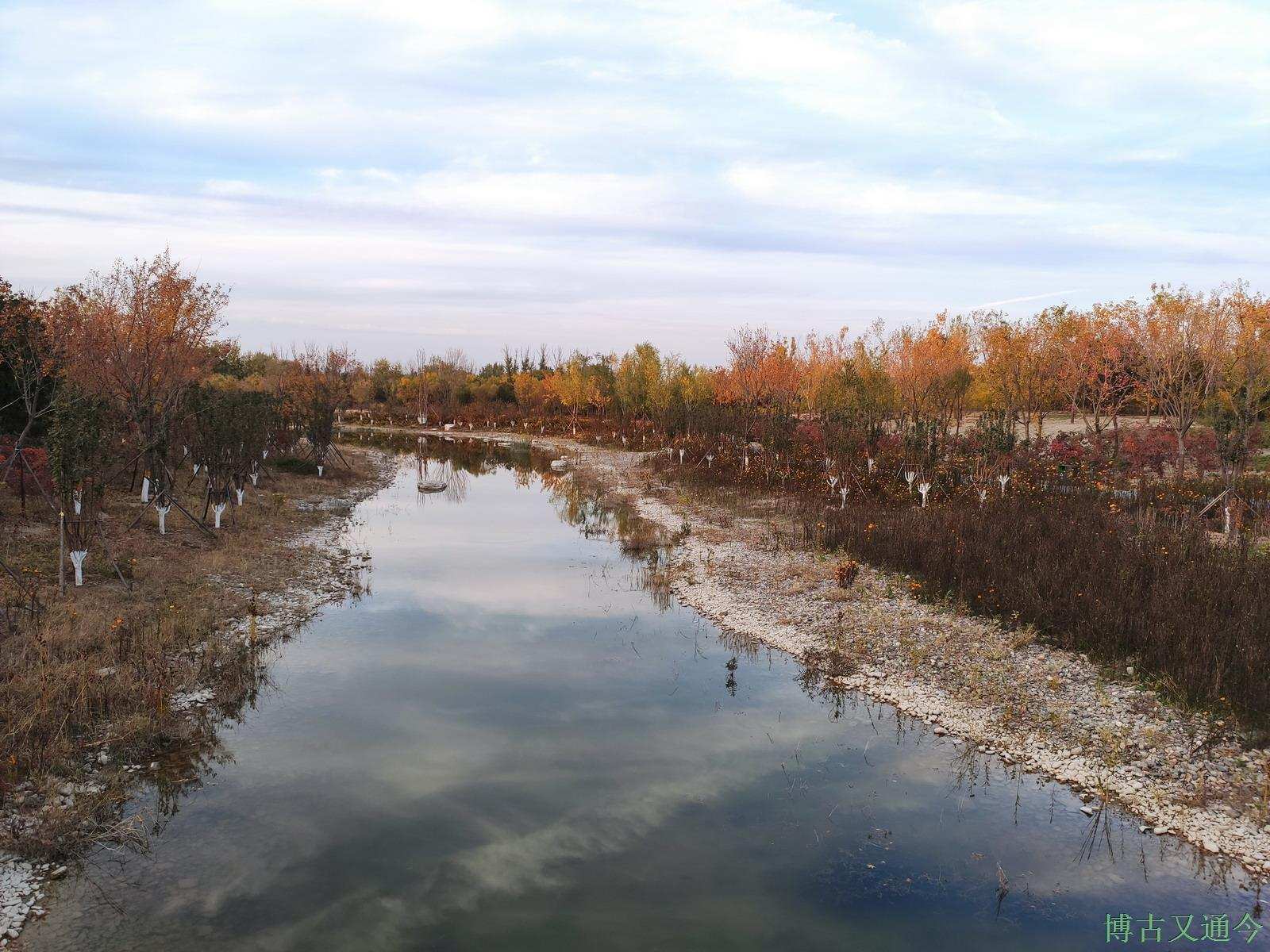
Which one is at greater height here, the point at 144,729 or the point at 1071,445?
the point at 1071,445

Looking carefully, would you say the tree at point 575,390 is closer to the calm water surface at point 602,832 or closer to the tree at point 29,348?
the tree at point 29,348

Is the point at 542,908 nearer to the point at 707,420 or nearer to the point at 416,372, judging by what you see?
the point at 707,420

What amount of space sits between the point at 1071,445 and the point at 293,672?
87.4 ft

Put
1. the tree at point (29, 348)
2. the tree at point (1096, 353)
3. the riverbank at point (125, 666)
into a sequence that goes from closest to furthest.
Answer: the riverbank at point (125, 666)
the tree at point (29, 348)
the tree at point (1096, 353)

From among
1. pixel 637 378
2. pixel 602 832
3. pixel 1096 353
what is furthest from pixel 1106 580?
pixel 637 378

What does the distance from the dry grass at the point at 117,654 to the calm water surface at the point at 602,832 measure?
63 centimetres

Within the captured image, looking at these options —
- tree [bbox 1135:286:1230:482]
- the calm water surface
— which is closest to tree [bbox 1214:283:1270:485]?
tree [bbox 1135:286:1230:482]

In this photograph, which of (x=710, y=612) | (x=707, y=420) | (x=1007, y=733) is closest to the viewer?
(x=1007, y=733)

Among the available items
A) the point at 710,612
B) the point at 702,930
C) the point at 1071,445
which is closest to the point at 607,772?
the point at 702,930

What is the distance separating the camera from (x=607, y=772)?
8.69 metres

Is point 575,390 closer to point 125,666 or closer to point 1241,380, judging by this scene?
point 1241,380

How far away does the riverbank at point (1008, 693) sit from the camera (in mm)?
7691

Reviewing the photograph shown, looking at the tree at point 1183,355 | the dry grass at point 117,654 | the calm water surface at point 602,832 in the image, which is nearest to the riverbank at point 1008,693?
the calm water surface at point 602,832

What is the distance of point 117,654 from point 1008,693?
37.3 ft
